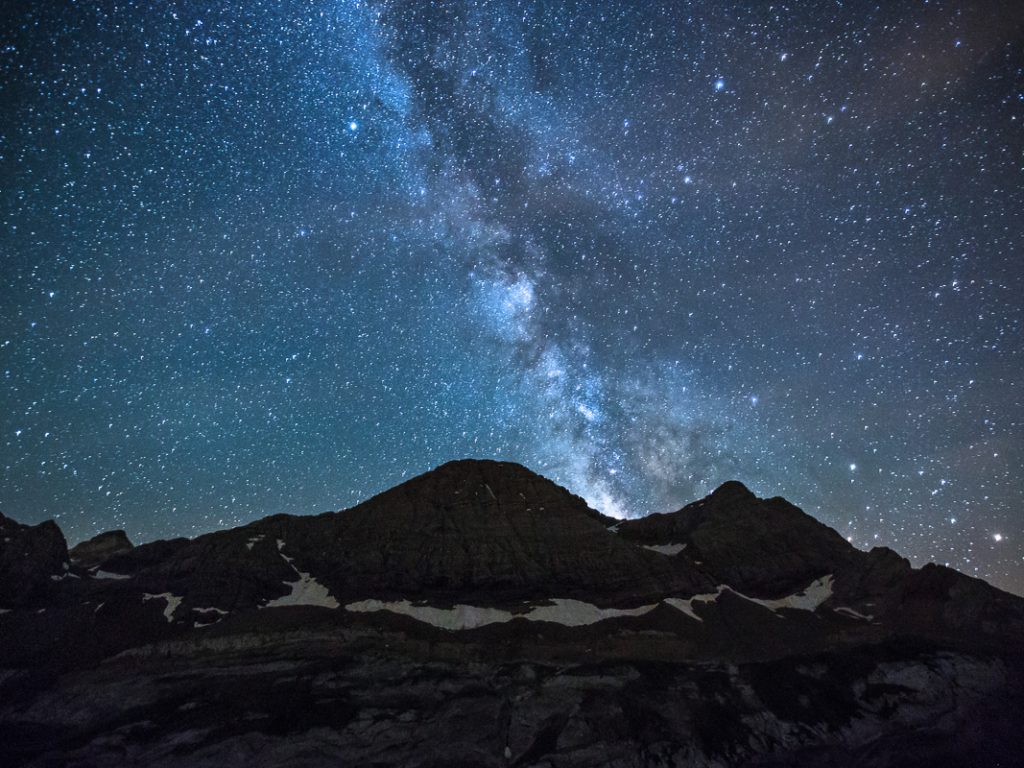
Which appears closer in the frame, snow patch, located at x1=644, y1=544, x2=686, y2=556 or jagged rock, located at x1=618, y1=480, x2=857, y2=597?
jagged rock, located at x1=618, y1=480, x2=857, y2=597

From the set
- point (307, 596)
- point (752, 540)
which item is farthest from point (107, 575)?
point (752, 540)

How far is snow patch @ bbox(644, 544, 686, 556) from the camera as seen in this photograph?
249 feet

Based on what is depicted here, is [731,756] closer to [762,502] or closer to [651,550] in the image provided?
[651,550]

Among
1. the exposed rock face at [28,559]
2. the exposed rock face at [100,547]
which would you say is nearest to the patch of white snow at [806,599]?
the exposed rock face at [28,559]

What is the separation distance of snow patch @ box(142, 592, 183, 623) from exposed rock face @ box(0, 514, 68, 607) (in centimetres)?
1372

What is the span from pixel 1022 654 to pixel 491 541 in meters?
56.2

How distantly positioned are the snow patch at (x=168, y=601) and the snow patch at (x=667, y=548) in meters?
59.3

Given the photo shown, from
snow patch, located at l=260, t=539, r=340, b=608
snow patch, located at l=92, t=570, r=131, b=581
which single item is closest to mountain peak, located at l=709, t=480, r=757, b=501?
snow patch, located at l=260, t=539, r=340, b=608

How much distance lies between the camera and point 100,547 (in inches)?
3551

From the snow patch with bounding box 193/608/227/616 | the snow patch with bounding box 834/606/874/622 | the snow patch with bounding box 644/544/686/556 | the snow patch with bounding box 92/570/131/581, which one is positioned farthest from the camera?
the snow patch with bounding box 644/544/686/556

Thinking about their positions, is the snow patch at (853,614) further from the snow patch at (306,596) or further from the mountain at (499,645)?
the snow patch at (306,596)

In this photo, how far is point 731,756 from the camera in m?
38.4

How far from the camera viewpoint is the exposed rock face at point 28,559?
62.9 metres

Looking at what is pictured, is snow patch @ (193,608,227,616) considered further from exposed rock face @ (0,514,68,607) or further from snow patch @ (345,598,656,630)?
exposed rock face @ (0,514,68,607)
